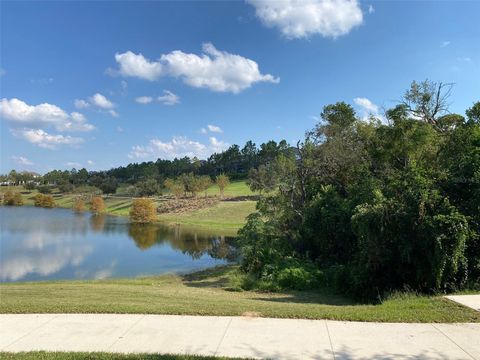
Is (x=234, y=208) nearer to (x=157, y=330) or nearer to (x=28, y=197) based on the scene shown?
(x=157, y=330)

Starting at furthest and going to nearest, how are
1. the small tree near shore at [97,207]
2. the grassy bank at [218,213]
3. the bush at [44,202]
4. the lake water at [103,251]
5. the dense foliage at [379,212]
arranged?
the bush at [44,202] → the small tree near shore at [97,207] → the grassy bank at [218,213] → the lake water at [103,251] → the dense foliage at [379,212]

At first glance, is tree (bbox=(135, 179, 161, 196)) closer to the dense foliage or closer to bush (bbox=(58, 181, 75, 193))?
bush (bbox=(58, 181, 75, 193))

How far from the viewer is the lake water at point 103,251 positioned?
102 feet

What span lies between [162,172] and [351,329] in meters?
157

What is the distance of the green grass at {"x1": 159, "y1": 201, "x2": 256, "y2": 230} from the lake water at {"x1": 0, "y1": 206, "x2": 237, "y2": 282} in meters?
7.20

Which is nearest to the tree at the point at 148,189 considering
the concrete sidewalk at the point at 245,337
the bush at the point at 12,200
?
the bush at the point at 12,200

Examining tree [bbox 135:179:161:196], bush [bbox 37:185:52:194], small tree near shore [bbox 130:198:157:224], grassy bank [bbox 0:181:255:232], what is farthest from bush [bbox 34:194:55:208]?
small tree near shore [bbox 130:198:157:224]

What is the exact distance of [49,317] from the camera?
30.0ft

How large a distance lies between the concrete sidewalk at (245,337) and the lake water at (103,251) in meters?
21.6

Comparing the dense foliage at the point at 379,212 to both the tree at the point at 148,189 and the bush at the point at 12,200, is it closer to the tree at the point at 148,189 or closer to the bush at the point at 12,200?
the tree at the point at 148,189

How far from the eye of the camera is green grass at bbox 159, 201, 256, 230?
2695 inches

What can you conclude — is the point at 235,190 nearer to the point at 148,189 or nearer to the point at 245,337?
the point at 148,189

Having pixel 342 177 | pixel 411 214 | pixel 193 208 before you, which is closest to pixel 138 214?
pixel 193 208

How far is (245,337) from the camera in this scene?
24.7ft
